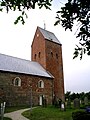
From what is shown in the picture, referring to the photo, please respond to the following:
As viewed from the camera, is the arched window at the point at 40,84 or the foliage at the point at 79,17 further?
the arched window at the point at 40,84

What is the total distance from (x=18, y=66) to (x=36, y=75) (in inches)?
126

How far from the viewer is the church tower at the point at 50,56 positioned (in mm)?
37625

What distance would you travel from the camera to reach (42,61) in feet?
125

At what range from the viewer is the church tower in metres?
37.6

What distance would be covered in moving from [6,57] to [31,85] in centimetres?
588

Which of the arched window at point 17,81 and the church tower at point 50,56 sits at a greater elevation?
the church tower at point 50,56

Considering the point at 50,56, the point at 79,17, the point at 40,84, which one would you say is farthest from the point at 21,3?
the point at 50,56

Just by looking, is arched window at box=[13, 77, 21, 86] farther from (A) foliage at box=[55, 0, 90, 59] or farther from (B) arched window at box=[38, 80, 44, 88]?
(A) foliage at box=[55, 0, 90, 59]

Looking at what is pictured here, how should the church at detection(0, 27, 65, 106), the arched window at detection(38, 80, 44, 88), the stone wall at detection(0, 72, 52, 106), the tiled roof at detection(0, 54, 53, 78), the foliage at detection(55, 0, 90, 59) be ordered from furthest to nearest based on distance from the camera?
the arched window at detection(38, 80, 44, 88)
the tiled roof at detection(0, 54, 53, 78)
the church at detection(0, 27, 65, 106)
the stone wall at detection(0, 72, 52, 106)
the foliage at detection(55, 0, 90, 59)

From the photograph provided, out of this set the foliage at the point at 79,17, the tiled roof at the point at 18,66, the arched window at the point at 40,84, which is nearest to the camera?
the foliage at the point at 79,17

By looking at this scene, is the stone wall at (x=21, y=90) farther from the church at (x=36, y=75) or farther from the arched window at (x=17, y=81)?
the arched window at (x=17, y=81)

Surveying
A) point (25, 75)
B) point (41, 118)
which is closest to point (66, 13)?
point (41, 118)

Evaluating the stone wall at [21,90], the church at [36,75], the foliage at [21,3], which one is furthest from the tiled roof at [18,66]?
the foliage at [21,3]

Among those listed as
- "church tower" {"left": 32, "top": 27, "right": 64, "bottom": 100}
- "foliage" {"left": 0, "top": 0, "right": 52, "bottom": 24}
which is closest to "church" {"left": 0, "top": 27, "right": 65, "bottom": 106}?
"church tower" {"left": 32, "top": 27, "right": 64, "bottom": 100}
